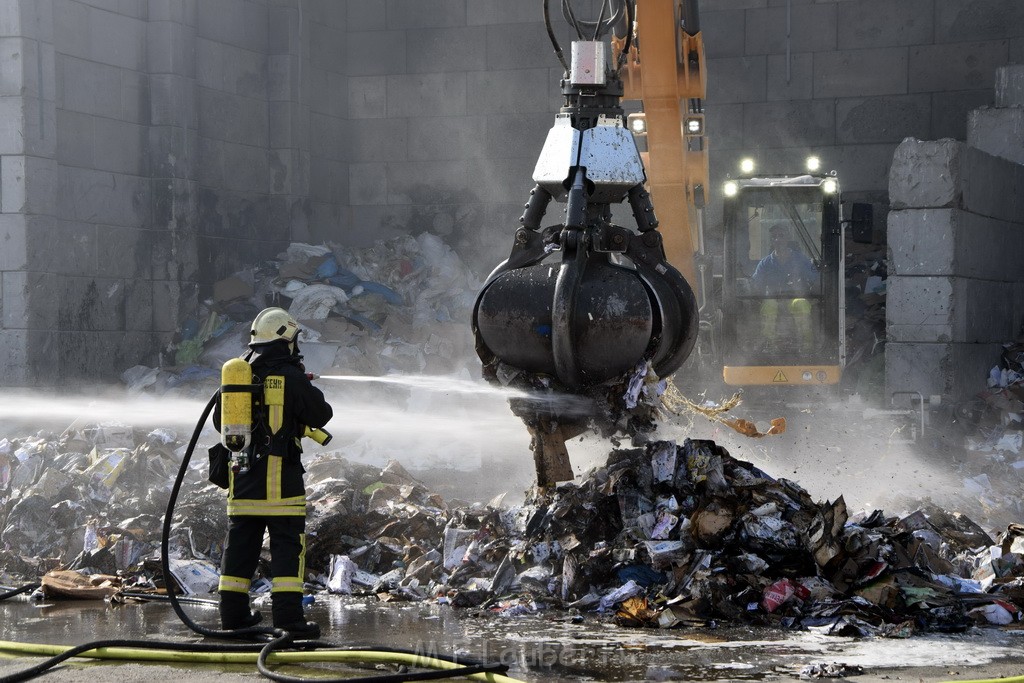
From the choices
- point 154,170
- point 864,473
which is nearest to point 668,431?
point 864,473

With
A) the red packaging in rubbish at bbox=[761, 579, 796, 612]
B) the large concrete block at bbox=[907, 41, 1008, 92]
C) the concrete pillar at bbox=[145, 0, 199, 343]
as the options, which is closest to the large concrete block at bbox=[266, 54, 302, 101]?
the concrete pillar at bbox=[145, 0, 199, 343]

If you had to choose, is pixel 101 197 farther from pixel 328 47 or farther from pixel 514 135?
pixel 514 135

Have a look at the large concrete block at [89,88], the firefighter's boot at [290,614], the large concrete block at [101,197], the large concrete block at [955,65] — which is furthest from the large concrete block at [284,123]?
the firefighter's boot at [290,614]

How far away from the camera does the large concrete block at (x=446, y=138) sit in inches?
678

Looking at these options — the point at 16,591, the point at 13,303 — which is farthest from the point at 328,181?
the point at 16,591

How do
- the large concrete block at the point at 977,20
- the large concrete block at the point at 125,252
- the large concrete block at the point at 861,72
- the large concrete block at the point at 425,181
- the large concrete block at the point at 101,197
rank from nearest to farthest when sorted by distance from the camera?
the large concrete block at the point at 101,197 < the large concrete block at the point at 125,252 < the large concrete block at the point at 977,20 < the large concrete block at the point at 861,72 < the large concrete block at the point at 425,181

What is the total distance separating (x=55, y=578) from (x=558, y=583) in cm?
295

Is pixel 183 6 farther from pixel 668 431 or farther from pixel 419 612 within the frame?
pixel 419 612

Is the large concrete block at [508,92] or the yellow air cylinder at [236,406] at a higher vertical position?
the large concrete block at [508,92]

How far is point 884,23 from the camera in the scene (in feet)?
51.6

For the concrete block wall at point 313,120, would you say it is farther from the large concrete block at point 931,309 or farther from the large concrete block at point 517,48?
the large concrete block at point 931,309

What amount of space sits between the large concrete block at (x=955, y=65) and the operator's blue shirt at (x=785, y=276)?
5617 mm

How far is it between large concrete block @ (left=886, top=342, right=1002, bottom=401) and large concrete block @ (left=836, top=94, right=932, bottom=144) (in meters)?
4.36

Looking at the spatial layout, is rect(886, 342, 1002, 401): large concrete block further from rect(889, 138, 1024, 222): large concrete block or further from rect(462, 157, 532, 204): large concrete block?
rect(462, 157, 532, 204): large concrete block
